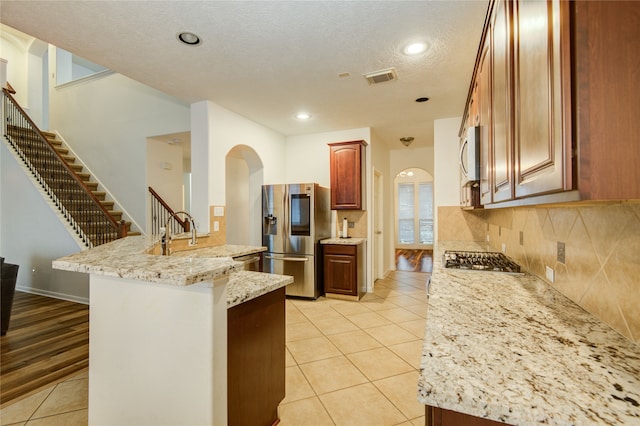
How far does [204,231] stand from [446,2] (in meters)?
3.15

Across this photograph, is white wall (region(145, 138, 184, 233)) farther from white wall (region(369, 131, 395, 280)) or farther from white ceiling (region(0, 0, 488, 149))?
white wall (region(369, 131, 395, 280))

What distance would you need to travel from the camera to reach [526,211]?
1922mm

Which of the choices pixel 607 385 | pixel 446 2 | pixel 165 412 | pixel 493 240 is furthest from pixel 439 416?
pixel 493 240


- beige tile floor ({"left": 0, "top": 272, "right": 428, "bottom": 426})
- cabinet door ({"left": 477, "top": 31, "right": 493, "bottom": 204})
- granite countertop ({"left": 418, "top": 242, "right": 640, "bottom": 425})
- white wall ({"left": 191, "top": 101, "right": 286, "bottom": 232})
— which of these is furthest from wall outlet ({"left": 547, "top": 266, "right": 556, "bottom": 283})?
white wall ({"left": 191, "top": 101, "right": 286, "bottom": 232})

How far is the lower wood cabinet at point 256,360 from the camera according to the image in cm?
134

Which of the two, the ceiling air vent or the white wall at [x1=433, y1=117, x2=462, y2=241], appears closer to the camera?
the ceiling air vent

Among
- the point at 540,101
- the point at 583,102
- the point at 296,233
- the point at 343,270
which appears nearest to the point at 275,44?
the point at 540,101

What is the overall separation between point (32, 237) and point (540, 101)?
640 cm

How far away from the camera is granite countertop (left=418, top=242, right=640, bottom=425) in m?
0.60

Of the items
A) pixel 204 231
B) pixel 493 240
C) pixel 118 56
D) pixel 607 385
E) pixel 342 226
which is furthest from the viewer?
pixel 342 226

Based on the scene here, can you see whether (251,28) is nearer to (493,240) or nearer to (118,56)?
(118,56)

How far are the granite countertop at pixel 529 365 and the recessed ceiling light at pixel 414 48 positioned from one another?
2017 mm

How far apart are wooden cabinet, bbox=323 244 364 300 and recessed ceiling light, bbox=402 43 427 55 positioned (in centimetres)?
256

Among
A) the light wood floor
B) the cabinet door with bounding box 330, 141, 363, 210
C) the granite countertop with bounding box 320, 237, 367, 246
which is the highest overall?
the cabinet door with bounding box 330, 141, 363, 210
